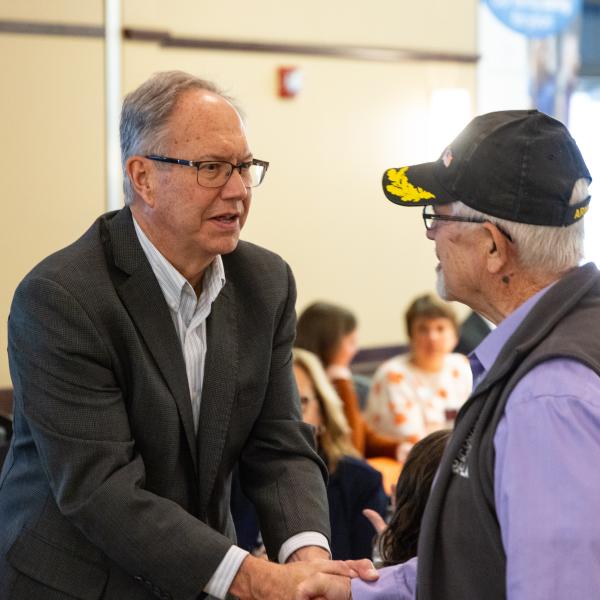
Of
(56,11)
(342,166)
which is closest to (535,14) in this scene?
(342,166)

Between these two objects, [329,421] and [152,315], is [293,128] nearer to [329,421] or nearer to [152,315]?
[329,421]

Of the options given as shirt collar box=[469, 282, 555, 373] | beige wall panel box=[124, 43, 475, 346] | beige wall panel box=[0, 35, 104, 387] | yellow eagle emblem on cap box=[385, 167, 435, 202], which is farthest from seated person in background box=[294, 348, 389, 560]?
beige wall panel box=[124, 43, 475, 346]

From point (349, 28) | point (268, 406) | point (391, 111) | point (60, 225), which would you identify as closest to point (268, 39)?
point (349, 28)

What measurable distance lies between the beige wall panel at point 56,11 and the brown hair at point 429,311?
203 centimetres

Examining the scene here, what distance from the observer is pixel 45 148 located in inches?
192

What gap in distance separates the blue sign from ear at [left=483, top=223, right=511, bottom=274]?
4799 mm

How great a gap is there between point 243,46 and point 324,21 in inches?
23.5

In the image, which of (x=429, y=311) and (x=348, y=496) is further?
(x=429, y=311)

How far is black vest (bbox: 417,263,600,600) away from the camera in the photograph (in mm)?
1395

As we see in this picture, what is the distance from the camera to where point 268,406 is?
2100mm

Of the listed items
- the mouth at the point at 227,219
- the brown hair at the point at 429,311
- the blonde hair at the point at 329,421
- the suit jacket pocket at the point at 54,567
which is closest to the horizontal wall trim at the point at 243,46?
the brown hair at the point at 429,311

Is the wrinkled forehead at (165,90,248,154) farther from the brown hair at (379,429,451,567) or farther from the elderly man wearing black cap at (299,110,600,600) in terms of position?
the brown hair at (379,429,451,567)

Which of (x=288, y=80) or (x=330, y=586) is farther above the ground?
(x=288, y=80)

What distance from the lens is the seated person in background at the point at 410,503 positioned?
7.43ft
